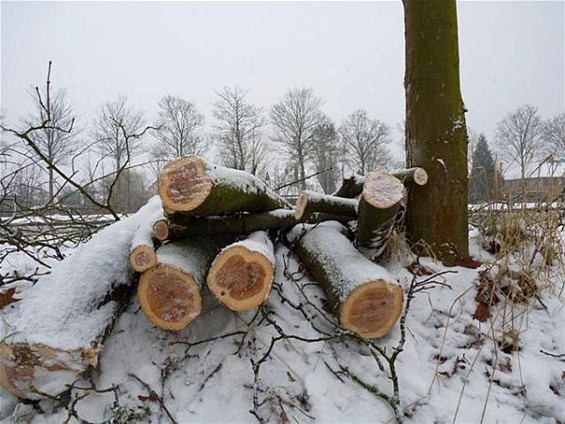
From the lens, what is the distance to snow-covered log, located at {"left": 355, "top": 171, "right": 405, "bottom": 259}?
7.70 feet

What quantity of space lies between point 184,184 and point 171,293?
61 centimetres

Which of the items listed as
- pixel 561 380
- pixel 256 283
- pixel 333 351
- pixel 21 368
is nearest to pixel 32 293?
pixel 21 368

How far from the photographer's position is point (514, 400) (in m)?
1.93

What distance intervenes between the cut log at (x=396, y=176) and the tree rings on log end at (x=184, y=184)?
4.59ft

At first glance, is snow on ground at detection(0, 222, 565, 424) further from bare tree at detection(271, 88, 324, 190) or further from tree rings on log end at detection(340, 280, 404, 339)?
bare tree at detection(271, 88, 324, 190)

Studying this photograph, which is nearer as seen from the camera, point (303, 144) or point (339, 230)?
point (339, 230)

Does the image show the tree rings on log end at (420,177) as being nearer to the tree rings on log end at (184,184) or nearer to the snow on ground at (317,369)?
the snow on ground at (317,369)

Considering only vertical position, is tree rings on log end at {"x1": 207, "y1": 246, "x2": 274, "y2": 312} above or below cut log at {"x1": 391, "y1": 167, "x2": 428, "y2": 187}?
below

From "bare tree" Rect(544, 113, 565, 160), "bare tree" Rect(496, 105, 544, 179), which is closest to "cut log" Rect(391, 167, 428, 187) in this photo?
"bare tree" Rect(544, 113, 565, 160)

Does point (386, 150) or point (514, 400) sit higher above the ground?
point (514, 400)

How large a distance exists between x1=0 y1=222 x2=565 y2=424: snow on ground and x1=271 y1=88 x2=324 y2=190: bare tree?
33740mm

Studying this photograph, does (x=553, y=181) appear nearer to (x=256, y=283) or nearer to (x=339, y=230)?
(x=339, y=230)

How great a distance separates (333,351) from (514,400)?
0.93 meters

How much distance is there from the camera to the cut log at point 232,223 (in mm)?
2404
